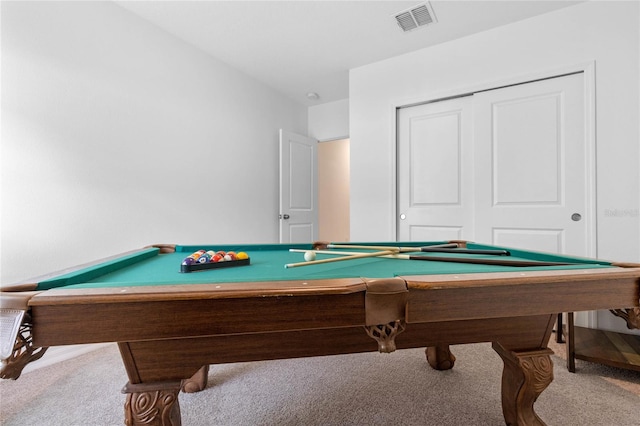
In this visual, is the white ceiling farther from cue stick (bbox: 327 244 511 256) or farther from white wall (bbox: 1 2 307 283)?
cue stick (bbox: 327 244 511 256)

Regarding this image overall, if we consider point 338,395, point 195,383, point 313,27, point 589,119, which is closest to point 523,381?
point 338,395

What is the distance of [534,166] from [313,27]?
2.30 metres

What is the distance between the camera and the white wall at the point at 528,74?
228 cm

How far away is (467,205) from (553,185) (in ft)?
2.26

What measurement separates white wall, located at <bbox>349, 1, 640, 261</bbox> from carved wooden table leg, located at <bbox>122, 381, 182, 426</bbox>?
2.77 m

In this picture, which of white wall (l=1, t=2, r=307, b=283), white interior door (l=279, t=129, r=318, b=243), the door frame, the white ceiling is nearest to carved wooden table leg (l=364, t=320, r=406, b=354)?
white wall (l=1, t=2, r=307, b=283)

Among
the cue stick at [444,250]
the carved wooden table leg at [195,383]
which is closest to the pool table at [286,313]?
the cue stick at [444,250]

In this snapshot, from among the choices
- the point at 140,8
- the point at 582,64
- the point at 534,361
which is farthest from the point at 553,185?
the point at 140,8

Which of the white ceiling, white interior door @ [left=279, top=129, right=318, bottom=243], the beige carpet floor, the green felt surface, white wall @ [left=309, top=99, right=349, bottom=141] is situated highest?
the white ceiling

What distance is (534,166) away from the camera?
8.81 ft

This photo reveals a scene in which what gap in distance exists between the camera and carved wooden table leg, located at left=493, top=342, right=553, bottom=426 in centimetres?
114

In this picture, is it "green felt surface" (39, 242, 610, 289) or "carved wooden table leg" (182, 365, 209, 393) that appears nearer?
"green felt surface" (39, 242, 610, 289)

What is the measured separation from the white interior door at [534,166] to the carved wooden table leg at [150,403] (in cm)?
283

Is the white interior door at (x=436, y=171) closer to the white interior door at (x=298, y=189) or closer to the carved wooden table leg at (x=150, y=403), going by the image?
the white interior door at (x=298, y=189)
